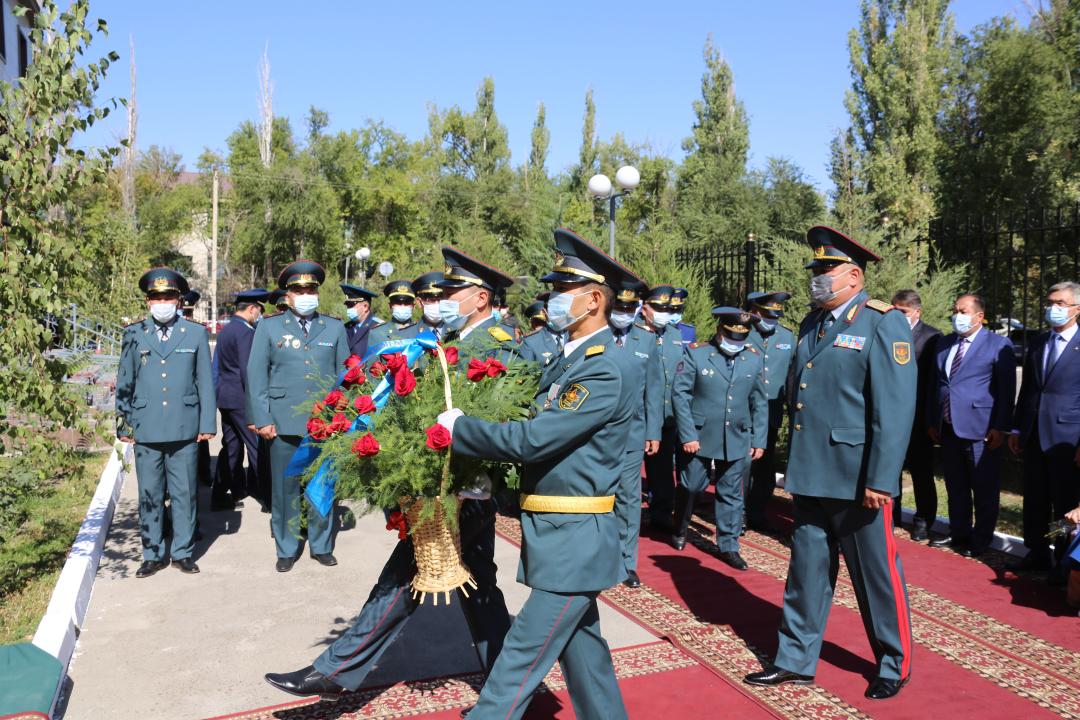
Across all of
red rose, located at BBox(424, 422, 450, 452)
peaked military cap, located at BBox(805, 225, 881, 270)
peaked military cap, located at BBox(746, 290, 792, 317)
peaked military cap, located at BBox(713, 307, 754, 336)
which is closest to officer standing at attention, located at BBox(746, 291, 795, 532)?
peaked military cap, located at BBox(746, 290, 792, 317)

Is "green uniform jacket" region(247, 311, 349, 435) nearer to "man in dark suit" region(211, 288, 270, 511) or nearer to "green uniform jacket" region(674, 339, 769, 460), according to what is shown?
"man in dark suit" region(211, 288, 270, 511)

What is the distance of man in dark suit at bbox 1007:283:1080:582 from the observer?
20.2ft

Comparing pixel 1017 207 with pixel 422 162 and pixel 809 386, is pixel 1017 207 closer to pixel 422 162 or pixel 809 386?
pixel 809 386

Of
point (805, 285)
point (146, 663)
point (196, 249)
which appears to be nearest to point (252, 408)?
point (146, 663)

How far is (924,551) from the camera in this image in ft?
22.8

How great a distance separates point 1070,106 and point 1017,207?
375 cm

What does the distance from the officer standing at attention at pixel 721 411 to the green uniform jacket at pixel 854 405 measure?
2290mm

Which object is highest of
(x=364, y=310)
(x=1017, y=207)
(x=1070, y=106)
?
(x=1070, y=106)

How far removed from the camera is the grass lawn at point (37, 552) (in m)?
5.16

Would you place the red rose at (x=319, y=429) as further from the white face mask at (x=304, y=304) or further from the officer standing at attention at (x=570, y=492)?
the white face mask at (x=304, y=304)

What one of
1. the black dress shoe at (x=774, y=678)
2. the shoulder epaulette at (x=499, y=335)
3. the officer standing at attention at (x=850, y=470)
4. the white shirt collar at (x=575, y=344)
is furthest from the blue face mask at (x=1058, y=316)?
the white shirt collar at (x=575, y=344)

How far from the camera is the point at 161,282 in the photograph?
628 centimetres

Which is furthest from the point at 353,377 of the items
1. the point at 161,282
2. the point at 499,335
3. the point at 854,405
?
the point at 161,282

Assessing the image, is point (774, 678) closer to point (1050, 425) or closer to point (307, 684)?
point (307, 684)
